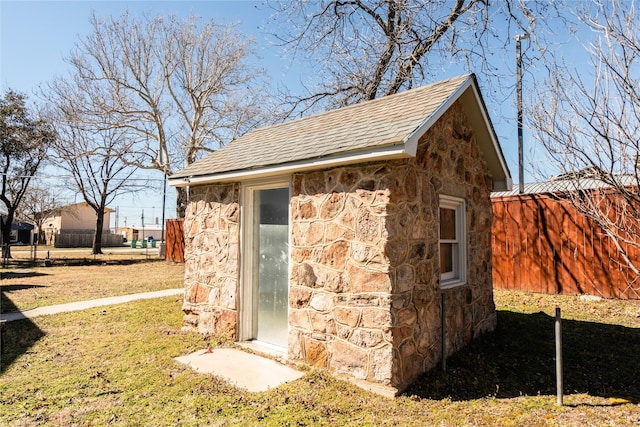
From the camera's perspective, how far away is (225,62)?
69.3 ft

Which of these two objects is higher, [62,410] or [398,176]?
[398,176]

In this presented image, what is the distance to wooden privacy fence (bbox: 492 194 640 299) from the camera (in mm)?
8805

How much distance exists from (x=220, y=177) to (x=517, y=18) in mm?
9416

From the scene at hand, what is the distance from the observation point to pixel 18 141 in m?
19.6

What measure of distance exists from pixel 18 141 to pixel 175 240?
9.72 metres

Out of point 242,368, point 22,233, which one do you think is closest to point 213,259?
point 242,368

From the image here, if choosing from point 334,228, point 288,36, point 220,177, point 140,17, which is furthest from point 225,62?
point 334,228

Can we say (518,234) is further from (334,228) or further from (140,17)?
(140,17)

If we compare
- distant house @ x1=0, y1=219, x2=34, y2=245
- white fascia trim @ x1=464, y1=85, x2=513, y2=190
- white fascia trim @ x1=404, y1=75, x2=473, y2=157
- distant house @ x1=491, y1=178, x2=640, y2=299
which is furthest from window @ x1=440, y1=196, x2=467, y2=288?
distant house @ x1=0, y1=219, x2=34, y2=245

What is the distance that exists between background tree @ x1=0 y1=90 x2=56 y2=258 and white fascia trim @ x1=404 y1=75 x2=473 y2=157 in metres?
22.2

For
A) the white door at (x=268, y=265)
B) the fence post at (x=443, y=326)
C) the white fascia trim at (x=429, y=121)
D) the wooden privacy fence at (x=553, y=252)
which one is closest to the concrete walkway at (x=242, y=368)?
the white door at (x=268, y=265)

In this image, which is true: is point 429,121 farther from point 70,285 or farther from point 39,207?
point 39,207

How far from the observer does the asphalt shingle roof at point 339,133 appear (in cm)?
456

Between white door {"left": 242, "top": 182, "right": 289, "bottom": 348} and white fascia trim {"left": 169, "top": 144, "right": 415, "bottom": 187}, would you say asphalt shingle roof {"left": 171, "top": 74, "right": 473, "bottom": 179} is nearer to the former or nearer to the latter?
white fascia trim {"left": 169, "top": 144, "right": 415, "bottom": 187}
